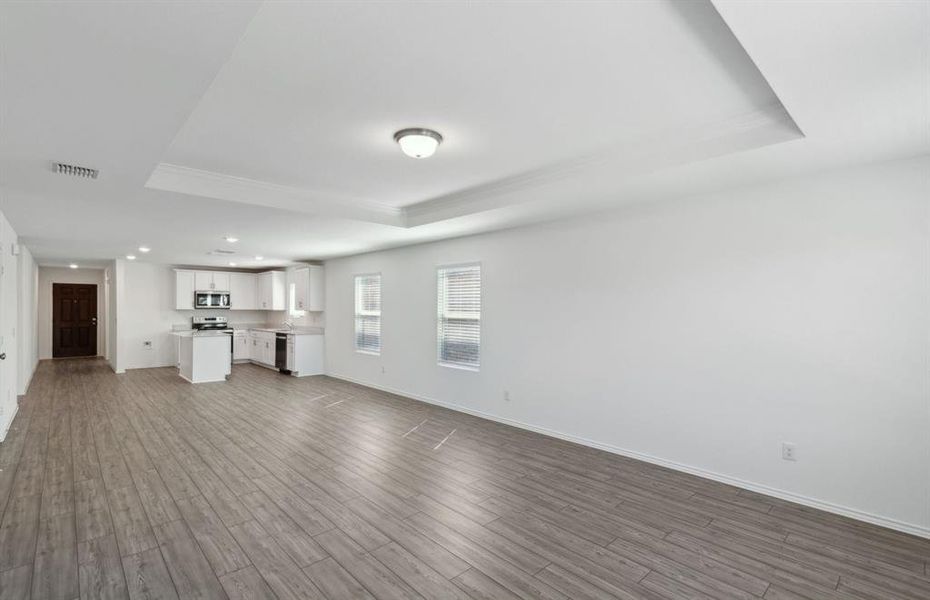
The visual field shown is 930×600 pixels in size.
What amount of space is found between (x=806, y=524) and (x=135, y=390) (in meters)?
8.96

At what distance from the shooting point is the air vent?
9.88 feet

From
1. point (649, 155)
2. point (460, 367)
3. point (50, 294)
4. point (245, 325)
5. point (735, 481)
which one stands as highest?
point (649, 155)

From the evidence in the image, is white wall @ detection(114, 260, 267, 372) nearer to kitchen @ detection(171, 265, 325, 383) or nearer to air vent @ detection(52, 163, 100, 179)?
kitchen @ detection(171, 265, 325, 383)

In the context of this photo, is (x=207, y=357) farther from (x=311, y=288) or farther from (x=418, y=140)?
(x=418, y=140)

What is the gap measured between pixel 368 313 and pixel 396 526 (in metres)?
5.25

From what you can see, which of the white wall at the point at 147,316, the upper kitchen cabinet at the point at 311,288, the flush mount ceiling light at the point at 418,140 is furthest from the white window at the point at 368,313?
the white wall at the point at 147,316

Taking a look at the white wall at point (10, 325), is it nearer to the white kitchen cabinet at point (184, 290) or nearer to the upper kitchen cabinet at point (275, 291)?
the white kitchen cabinet at point (184, 290)

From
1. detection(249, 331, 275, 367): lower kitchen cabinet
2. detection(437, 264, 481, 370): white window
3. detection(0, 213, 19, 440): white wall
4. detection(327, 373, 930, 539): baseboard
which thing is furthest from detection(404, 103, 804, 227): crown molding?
detection(249, 331, 275, 367): lower kitchen cabinet

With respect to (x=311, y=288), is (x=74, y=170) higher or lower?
higher

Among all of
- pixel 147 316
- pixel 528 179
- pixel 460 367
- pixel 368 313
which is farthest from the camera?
pixel 147 316

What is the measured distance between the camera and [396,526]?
2814 mm

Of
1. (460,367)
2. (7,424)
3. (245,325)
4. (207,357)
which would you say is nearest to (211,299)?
(245,325)

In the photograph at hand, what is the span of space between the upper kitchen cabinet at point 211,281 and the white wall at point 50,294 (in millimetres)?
3161

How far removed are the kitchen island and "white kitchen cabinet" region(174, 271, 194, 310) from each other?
1.90m
